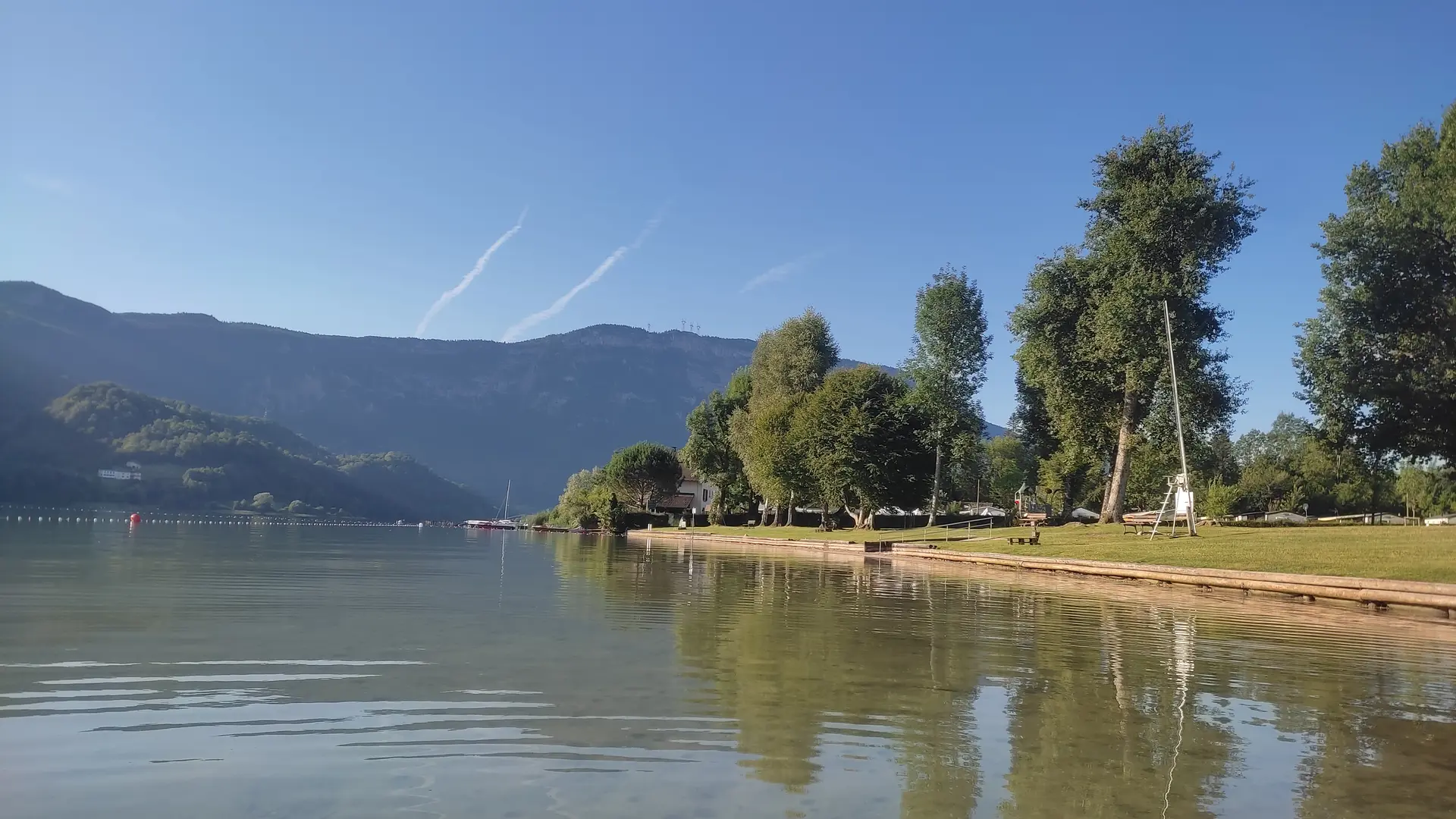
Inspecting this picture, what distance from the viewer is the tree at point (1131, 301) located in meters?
38.8

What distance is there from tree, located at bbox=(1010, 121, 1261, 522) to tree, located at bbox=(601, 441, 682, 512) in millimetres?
82430

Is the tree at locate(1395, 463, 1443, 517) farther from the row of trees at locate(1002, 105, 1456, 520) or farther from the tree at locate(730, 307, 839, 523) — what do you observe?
the tree at locate(730, 307, 839, 523)

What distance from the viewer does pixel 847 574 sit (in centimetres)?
3070

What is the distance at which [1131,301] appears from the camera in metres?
38.4

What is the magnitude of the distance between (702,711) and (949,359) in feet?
188

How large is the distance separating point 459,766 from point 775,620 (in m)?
9.64

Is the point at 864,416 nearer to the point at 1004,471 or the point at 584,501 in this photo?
the point at 584,501

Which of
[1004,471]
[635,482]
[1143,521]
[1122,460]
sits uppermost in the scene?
[1004,471]

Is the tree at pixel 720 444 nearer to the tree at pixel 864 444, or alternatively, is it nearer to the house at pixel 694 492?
the tree at pixel 864 444

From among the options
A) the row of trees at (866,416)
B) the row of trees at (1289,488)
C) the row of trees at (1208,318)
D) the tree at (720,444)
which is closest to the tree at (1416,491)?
the row of trees at (1289,488)

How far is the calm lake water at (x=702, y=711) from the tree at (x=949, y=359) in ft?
149

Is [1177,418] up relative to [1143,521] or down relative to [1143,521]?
up

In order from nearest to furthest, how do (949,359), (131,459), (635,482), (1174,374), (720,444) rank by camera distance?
(1174,374)
(949,359)
(720,444)
(635,482)
(131,459)

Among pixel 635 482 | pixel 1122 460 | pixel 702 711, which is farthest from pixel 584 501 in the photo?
pixel 702 711
